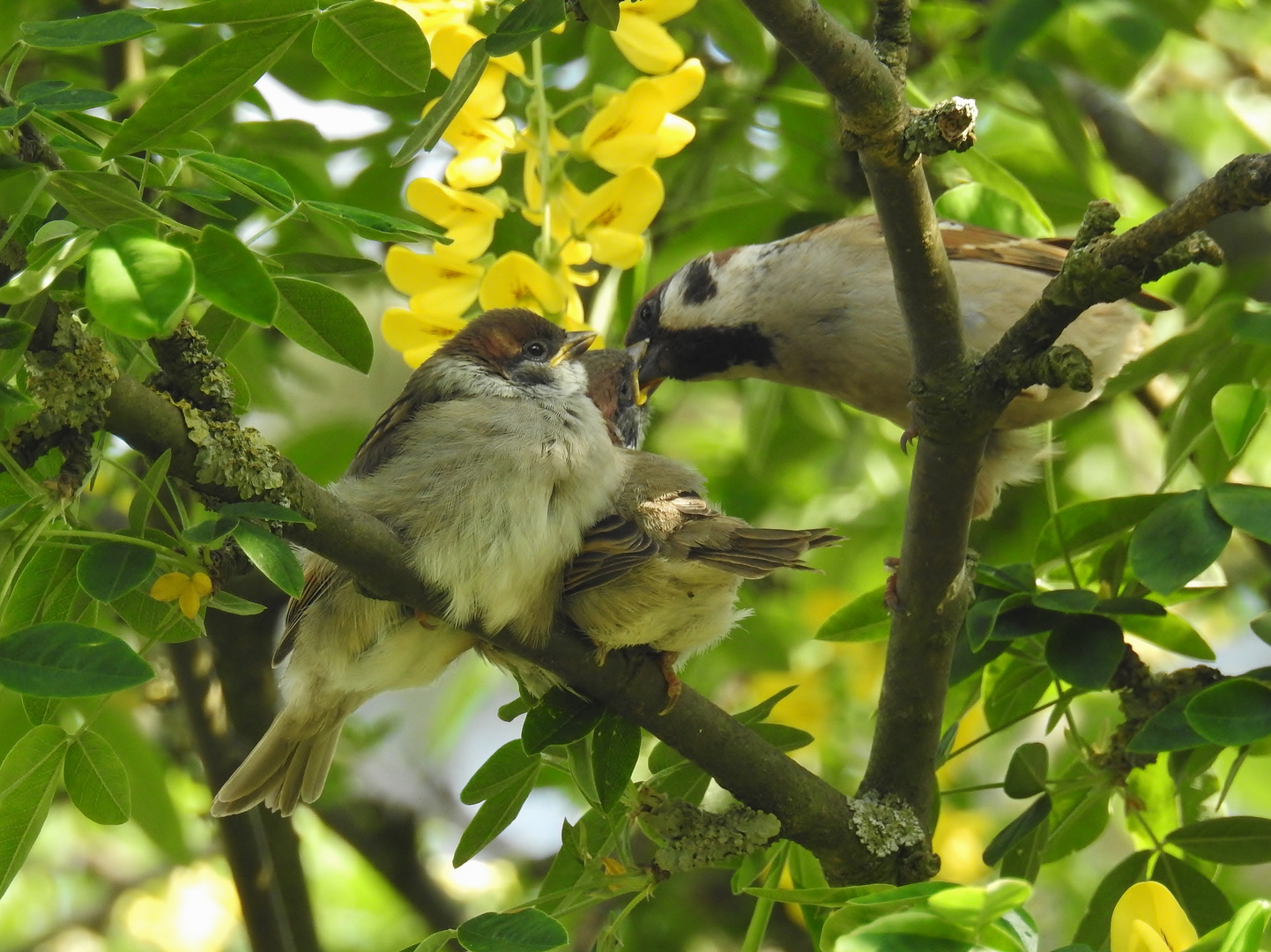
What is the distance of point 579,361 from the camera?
3.15 m

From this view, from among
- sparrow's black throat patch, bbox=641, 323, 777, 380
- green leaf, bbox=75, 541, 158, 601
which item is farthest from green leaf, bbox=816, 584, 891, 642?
green leaf, bbox=75, 541, 158, 601

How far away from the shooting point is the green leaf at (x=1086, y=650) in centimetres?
239

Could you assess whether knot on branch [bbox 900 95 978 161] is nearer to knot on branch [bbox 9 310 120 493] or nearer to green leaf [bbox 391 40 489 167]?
green leaf [bbox 391 40 489 167]

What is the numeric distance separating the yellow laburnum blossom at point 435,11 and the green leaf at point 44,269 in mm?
1084

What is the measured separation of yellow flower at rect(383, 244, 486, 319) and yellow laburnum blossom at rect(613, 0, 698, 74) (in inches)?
21.7

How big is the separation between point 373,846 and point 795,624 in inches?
63.2

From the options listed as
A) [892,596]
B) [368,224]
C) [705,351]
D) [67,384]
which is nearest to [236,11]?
[368,224]

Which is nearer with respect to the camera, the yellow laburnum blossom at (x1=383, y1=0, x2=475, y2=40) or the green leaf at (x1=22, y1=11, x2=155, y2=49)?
the green leaf at (x1=22, y1=11, x2=155, y2=49)

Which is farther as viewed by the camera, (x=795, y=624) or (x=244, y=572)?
(x=795, y=624)

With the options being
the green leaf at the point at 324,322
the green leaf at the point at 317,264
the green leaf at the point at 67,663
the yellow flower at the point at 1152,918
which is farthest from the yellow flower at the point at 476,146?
the yellow flower at the point at 1152,918

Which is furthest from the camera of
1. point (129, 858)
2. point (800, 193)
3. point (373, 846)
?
point (129, 858)

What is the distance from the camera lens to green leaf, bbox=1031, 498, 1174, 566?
8.37ft

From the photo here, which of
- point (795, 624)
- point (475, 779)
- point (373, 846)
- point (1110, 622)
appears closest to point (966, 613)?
point (1110, 622)

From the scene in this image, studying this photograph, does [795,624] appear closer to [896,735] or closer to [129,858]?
[896,735]
